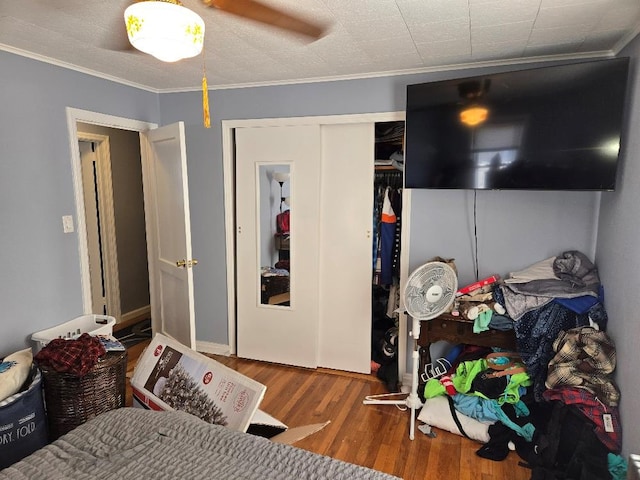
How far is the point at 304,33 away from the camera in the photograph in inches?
78.9

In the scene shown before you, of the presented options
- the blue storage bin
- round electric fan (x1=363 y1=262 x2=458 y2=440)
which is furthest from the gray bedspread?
round electric fan (x1=363 y1=262 x2=458 y2=440)

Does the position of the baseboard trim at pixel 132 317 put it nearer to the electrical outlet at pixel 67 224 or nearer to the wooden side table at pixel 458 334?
the electrical outlet at pixel 67 224

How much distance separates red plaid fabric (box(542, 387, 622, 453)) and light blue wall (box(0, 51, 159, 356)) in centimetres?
294

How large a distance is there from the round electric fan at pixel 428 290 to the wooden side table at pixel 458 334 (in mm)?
207

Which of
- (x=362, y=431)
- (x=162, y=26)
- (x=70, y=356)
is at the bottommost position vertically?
(x=362, y=431)

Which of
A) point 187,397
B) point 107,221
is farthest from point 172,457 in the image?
point 107,221

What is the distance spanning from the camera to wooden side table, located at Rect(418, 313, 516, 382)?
2379mm

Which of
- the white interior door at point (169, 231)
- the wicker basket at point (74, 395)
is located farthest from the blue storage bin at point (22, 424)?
the white interior door at point (169, 231)

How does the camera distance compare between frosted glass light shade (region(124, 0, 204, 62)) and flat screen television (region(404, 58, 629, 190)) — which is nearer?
frosted glass light shade (region(124, 0, 204, 62))

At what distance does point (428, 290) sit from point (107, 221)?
10.7 ft

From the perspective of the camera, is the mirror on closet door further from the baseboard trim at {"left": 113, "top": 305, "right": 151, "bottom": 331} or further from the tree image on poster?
the baseboard trim at {"left": 113, "top": 305, "right": 151, "bottom": 331}

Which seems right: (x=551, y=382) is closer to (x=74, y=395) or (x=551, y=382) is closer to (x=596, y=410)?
(x=596, y=410)

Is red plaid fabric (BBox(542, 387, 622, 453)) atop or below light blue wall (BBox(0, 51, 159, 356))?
below

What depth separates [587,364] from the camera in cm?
200
